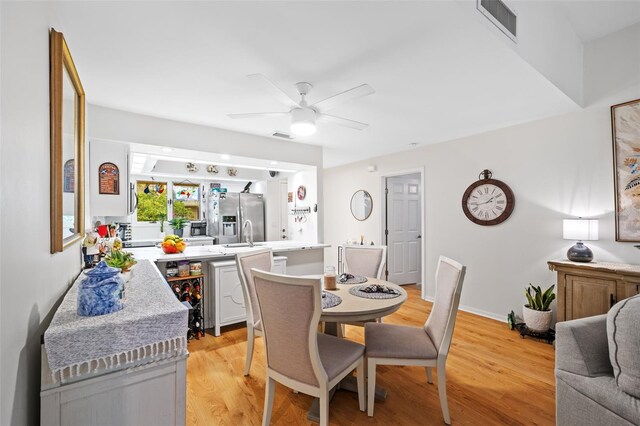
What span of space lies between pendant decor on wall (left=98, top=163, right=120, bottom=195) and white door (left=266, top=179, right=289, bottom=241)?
3.02 metres

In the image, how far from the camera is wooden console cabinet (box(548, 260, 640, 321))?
2.34m

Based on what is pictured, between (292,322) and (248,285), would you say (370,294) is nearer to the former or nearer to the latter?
(292,322)

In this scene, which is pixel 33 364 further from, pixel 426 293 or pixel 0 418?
pixel 426 293

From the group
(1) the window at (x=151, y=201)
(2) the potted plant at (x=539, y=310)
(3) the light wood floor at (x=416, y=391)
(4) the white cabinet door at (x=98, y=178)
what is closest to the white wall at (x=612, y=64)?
(2) the potted plant at (x=539, y=310)

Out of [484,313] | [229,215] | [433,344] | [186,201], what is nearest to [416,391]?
[433,344]

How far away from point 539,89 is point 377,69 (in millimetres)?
1446

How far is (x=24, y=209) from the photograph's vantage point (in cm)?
90

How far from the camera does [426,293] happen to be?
174 inches

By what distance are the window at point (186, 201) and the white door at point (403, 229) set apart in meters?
4.12

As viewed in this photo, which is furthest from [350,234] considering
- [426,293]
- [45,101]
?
[45,101]

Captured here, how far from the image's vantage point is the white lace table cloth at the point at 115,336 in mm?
901

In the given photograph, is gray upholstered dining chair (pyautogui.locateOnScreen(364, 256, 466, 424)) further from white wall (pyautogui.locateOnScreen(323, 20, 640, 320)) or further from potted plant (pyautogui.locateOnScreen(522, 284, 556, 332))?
white wall (pyautogui.locateOnScreen(323, 20, 640, 320))

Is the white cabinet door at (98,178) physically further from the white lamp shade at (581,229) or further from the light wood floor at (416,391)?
the white lamp shade at (581,229)

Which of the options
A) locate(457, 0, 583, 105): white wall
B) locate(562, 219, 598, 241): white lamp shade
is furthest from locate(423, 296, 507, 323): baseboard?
locate(457, 0, 583, 105): white wall
